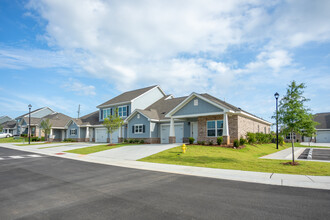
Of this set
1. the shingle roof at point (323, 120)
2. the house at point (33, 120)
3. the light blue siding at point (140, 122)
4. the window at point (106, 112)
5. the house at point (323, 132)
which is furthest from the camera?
the house at point (33, 120)

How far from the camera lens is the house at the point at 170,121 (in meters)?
22.2

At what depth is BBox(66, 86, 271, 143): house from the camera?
22156mm

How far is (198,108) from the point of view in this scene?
888 inches

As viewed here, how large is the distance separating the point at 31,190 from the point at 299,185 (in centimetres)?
936

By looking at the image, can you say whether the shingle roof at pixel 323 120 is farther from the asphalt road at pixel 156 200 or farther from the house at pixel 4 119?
the house at pixel 4 119

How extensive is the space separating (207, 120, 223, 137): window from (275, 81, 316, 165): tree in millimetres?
9189

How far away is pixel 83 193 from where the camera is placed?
6934 mm

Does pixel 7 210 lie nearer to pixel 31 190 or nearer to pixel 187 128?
pixel 31 190

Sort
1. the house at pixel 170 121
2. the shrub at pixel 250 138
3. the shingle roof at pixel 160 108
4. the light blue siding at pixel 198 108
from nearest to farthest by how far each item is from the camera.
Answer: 1. the light blue siding at pixel 198 108
2. the house at pixel 170 121
3. the shrub at pixel 250 138
4. the shingle roof at pixel 160 108

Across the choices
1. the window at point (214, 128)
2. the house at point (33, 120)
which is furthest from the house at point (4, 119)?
the window at point (214, 128)

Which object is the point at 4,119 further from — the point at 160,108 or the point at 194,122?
the point at 194,122

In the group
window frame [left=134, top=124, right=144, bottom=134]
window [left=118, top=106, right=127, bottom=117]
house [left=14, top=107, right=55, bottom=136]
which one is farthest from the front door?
house [left=14, top=107, right=55, bottom=136]

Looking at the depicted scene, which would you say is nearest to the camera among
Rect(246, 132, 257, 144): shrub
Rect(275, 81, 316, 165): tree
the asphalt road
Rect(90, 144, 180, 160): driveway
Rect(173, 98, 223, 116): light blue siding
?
the asphalt road

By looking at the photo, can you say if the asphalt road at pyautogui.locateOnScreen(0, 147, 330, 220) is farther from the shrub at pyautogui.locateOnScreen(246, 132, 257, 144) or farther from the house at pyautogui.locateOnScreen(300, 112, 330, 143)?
the house at pyautogui.locateOnScreen(300, 112, 330, 143)
